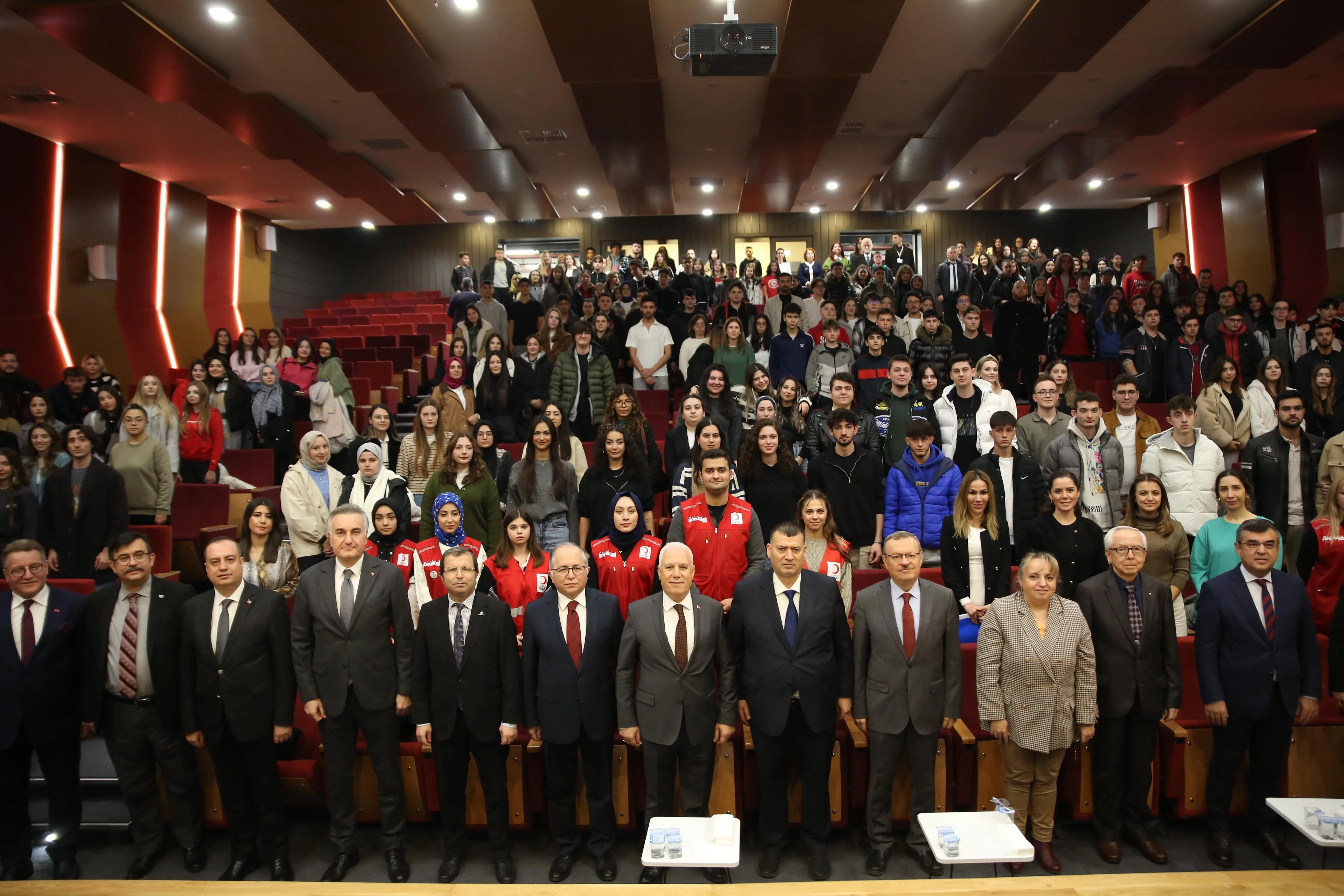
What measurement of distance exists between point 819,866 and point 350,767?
1.75m

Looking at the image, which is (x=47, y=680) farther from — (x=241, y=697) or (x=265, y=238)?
(x=265, y=238)

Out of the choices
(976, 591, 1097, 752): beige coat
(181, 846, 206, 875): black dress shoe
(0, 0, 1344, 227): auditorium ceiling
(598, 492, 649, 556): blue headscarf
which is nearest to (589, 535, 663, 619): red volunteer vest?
(598, 492, 649, 556): blue headscarf

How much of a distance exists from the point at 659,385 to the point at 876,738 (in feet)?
14.6

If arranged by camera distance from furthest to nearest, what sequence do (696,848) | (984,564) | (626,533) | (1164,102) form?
(1164,102) → (626,533) → (984,564) → (696,848)

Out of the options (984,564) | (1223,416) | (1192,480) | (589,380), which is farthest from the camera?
(589,380)

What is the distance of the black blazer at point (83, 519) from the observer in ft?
14.6

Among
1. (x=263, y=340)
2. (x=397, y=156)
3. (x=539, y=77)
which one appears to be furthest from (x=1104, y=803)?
(x=263, y=340)

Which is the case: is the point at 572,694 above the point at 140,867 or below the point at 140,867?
above

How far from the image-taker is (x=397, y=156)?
934cm

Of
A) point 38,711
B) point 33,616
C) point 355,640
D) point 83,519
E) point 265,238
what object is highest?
point 265,238

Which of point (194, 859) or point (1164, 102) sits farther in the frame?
point (1164, 102)

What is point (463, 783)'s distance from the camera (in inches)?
124

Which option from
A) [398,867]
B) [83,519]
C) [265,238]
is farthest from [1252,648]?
[265,238]

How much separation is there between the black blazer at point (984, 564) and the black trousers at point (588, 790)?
1609mm
